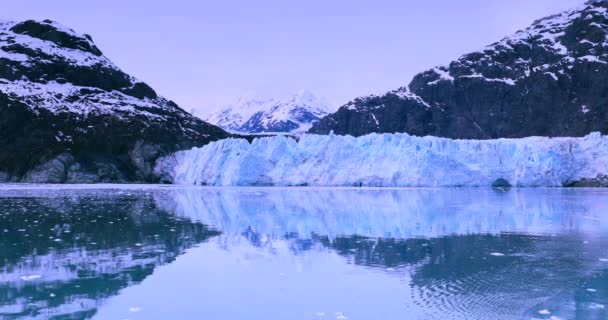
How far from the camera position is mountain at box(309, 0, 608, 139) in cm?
10438

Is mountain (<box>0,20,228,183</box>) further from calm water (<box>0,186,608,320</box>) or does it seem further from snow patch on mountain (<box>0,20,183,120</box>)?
calm water (<box>0,186,608,320</box>)

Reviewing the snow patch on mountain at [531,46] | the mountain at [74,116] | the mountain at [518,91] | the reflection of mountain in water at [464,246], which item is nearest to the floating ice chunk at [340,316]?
the reflection of mountain in water at [464,246]

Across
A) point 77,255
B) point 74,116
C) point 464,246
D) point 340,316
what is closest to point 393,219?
point 464,246

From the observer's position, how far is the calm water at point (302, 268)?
23.7 feet

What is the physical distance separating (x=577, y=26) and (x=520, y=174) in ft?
264

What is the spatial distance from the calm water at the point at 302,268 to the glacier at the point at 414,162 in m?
28.7

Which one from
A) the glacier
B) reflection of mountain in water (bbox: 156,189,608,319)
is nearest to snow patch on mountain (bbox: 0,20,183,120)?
the glacier

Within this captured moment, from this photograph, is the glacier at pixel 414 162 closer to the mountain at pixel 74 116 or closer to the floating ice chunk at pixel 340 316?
the mountain at pixel 74 116

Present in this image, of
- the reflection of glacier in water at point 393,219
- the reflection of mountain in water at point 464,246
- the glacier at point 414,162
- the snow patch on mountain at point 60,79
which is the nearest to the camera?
the reflection of mountain in water at point 464,246

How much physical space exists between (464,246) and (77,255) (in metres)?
8.62

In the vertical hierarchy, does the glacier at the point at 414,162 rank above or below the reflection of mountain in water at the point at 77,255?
above

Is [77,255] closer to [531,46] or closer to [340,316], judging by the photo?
[340,316]

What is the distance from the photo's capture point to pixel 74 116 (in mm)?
71688

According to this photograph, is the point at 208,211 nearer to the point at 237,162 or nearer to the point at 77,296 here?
the point at 77,296
